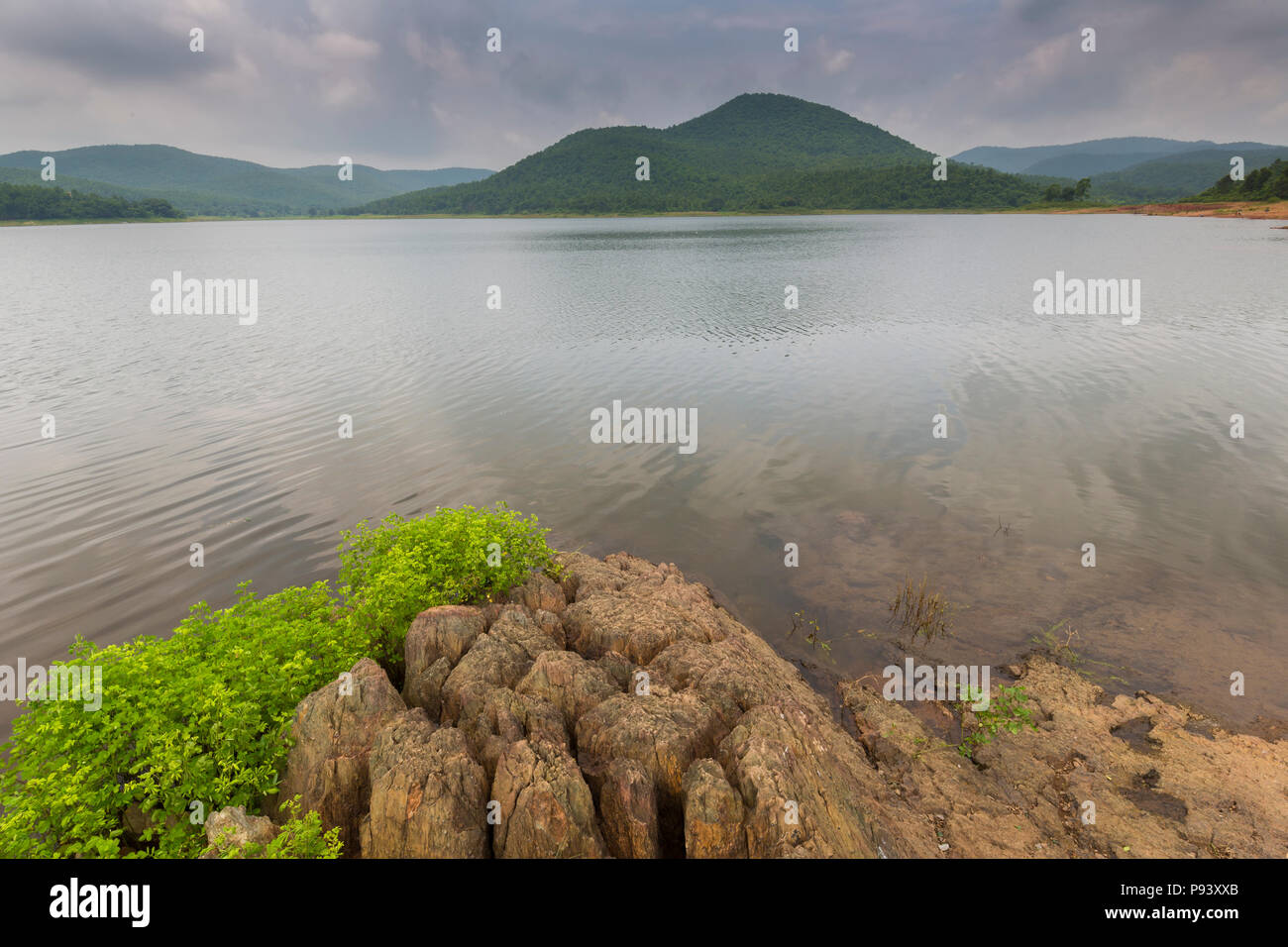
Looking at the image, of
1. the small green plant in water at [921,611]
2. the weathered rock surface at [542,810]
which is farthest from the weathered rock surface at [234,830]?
the small green plant in water at [921,611]

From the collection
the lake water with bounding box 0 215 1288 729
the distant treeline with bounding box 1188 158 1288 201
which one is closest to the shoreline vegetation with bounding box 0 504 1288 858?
the lake water with bounding box 0 215 1288 729

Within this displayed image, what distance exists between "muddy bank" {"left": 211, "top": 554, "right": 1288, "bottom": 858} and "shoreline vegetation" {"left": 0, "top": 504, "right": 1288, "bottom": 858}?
44mm

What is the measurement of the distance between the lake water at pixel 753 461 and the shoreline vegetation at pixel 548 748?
8.61ft

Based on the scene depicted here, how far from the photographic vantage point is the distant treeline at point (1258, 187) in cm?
16275

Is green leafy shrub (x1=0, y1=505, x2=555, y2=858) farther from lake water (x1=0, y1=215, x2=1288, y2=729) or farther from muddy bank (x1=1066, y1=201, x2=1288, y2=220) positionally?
muddy bank (x1=1066, y1=201, x2=1288, y2=220)

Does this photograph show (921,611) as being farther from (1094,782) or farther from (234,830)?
(234,830)

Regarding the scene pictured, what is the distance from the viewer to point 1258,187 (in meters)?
175

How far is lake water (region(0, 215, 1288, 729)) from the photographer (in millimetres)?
17766

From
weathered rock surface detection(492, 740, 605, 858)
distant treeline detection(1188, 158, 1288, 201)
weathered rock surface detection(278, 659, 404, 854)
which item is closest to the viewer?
weathered rock surface detection(492, 740, 605, 858)

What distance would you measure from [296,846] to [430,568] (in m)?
7.13

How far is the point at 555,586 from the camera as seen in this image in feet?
50.6
